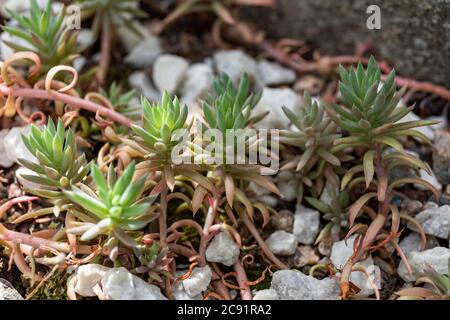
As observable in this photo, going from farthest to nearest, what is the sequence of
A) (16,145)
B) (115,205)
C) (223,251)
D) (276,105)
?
(276,105) → (16,145) → (223,251) → (115,205)

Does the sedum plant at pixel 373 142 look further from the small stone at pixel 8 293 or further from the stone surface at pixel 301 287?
the small stone at pixel 8 293

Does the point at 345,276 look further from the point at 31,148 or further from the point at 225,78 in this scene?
the point at 31,148

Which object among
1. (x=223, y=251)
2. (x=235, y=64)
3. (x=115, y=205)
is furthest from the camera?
(x=235, y=64)

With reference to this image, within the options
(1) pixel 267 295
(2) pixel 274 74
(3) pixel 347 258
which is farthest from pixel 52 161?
(2) pixel 274 74

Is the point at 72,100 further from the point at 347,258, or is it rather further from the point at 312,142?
the point at 347,258

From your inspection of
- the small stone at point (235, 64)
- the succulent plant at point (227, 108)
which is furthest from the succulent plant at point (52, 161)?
the small stone at point (235, 64)
